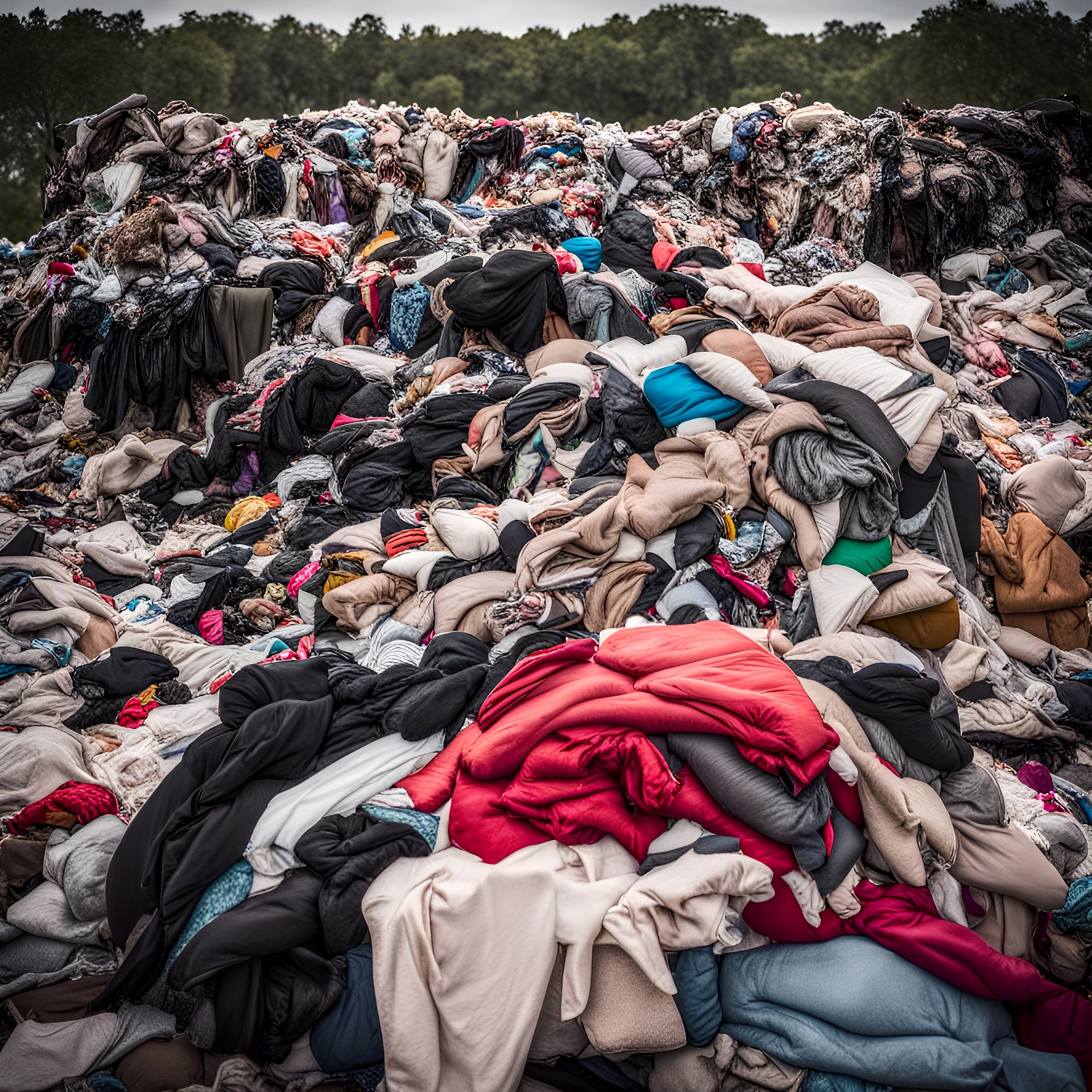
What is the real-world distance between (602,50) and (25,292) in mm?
23725

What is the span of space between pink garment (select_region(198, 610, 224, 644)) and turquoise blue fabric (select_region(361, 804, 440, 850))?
152 cm

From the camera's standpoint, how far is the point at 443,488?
3.80m

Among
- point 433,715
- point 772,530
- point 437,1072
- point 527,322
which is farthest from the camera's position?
point 527,322

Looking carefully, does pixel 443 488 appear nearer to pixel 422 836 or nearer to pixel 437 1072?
pixel 422 836

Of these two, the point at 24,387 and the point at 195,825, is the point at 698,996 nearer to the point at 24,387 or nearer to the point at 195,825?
the point at 195,825

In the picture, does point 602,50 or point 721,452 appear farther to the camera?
point 602,50

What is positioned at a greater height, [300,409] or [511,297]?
[511,297]

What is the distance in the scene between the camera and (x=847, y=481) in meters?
3.12

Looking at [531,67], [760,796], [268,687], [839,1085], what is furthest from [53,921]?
[531,67]

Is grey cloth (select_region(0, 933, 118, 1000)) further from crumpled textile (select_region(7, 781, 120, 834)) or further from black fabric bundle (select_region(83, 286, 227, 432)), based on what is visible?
black fabric bundle (select_region(83, 286, 227, 432))

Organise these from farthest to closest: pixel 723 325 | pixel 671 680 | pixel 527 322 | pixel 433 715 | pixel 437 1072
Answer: pixel 527 322, pixel 723 325, pixel 433 715, pixel 671 680, pixel 437 1072

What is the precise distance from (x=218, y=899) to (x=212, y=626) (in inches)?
63.1

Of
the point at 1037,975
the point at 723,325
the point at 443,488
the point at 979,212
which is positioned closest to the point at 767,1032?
the point at 1037,975

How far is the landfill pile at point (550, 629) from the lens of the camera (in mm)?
1905
